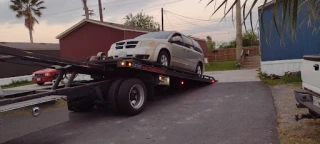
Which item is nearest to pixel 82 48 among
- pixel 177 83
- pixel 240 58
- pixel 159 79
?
pixel 240 58

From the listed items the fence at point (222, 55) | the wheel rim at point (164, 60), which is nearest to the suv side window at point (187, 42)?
the wheel rim at point (164, 60)

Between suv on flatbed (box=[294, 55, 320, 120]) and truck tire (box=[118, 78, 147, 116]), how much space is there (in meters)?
3.57

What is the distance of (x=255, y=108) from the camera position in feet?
22.3

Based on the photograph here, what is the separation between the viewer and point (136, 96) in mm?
7152

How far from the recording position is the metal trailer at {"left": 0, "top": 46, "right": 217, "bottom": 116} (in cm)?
516

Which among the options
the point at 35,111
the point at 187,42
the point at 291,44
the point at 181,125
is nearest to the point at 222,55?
the point at 291,44

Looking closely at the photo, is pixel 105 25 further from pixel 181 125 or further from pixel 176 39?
pixel 181 125

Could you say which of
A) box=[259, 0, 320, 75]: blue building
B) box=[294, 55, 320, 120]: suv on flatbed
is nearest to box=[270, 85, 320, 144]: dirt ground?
box=[294, 55, 320, 120]: suv on flatbed

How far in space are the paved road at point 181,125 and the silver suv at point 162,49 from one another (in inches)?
56.0

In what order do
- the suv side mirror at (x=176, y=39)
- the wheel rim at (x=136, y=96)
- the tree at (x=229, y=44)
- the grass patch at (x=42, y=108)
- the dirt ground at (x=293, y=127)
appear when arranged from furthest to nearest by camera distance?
1. the tree at (x=229, y=44)
2. the suv side mirror at (x=176, y=39)
3. the wheel rim at (x=136, y=96)
4. the dirt ground at (x=293, y=127)
5. the grass patch at (x=42, y=108)

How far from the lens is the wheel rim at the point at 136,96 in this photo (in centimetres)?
694

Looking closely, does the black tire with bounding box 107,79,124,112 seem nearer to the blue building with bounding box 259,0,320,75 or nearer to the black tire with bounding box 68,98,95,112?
the black tire with bounding box 68,98,95,112

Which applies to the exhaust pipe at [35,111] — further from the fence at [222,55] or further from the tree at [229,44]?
the tree at [229,44]

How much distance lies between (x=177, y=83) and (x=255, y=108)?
3687 mm
